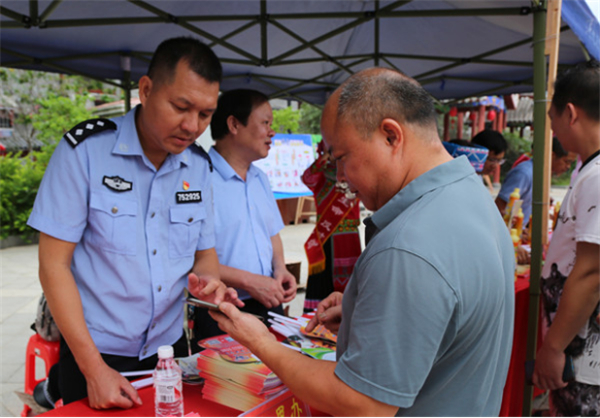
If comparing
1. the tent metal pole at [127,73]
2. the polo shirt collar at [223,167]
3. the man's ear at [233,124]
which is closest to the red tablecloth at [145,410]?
the polo shirt collar at [223,167]

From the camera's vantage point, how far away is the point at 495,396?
97 cm

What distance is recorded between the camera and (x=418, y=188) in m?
0.87

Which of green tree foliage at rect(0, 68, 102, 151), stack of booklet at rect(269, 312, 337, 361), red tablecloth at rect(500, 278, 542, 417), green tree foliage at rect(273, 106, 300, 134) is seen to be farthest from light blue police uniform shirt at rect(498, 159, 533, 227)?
green tree foliage at rect(0, 68, 102, 151)

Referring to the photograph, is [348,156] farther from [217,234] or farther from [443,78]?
[443,78]

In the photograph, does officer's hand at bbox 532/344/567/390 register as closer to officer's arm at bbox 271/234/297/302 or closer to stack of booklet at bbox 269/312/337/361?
stack of booklet at bbox 269/312/337/361

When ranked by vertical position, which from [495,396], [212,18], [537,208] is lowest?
[495,396]

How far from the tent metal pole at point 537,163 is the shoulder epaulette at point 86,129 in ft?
6.80

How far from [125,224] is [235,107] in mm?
1124

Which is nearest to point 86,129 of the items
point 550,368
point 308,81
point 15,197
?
point 550,368

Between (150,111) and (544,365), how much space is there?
1803mm

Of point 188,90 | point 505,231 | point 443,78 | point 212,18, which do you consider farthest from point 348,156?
point 443,78

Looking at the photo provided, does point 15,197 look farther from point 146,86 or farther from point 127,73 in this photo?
point 146,86

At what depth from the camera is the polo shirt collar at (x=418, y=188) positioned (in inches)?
34.1

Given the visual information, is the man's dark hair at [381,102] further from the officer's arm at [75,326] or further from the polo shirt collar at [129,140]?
the officer's arm at [75,326]
